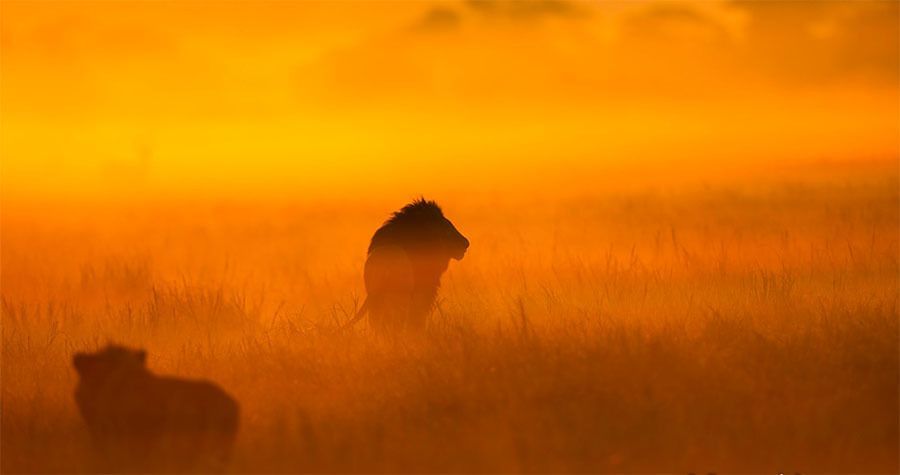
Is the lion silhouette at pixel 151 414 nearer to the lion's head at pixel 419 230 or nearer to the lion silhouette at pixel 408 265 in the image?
the lion silhouette at pixel 408 265

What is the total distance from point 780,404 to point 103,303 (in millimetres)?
9148

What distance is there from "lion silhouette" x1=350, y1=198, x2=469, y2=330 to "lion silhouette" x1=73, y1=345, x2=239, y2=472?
3.86m

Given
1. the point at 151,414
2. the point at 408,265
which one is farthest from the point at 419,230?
the point at 151,414

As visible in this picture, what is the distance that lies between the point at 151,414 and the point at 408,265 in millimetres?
4376

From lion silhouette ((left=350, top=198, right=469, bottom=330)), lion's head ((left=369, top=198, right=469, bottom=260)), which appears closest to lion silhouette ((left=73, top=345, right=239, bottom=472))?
lion silhouette ((left=350, top=198, right=469, bottom=330))

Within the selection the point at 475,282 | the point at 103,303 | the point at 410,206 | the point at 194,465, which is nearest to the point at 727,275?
the point at 475,282

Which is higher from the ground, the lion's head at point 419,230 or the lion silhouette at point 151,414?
the lion's head at point 419,230

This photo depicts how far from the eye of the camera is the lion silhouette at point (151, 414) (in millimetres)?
6742

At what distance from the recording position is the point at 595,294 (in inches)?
504

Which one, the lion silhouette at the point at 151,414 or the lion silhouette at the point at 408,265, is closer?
the lion silhouette at the point at 151,414

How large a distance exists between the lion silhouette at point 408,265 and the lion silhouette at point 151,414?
3.86 meters

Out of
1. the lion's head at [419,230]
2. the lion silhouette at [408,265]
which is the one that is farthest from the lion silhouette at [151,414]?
the lion's head at [419,230]

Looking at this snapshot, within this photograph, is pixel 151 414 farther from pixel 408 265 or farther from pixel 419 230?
pixel 419 230

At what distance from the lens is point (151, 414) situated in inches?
270
